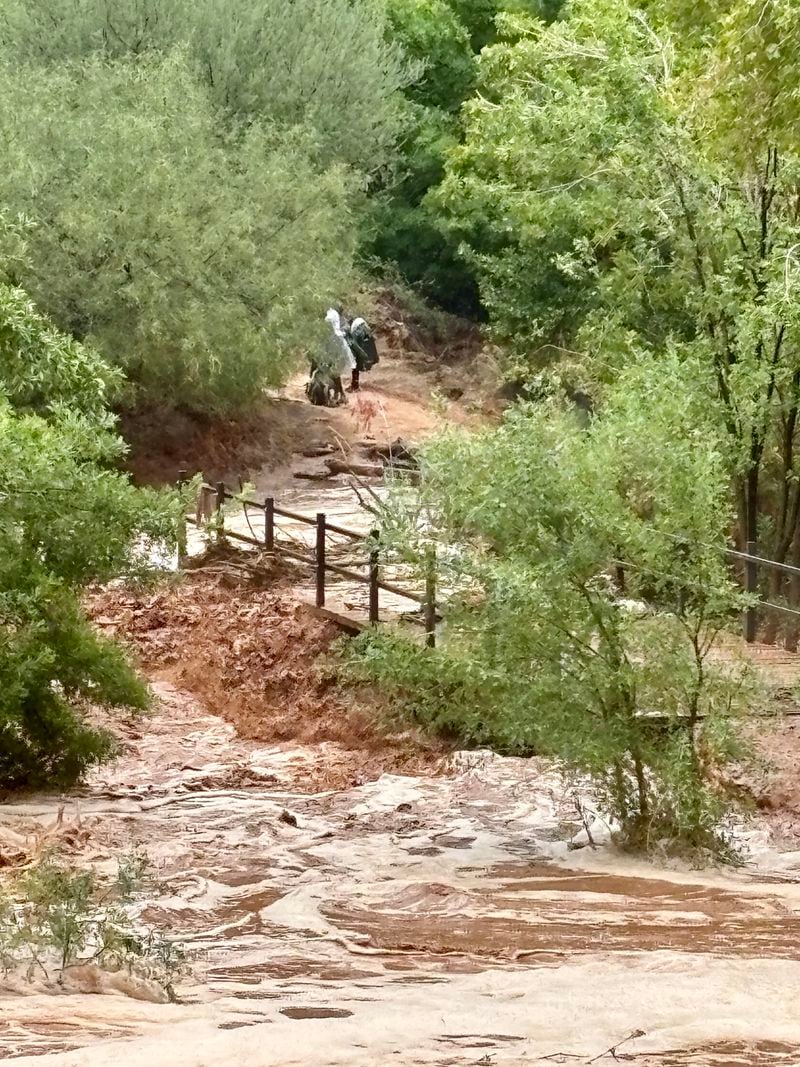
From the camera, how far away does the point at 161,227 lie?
23141 millimetres

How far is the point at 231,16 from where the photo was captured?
27.9m

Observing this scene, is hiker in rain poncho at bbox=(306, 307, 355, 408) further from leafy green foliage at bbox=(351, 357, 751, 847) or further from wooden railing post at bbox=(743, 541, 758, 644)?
leafy green foliage at bbox=(351, 357, 751, 847)

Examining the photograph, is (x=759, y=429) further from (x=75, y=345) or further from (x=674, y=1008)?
(x=674, y=1008)

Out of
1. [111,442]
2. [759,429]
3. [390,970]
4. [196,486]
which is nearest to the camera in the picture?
[390,970]

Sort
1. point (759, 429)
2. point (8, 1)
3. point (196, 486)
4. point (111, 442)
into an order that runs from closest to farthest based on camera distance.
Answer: point (111, 442)
point (196, 486)
point (759, 429)
point (8, 1)

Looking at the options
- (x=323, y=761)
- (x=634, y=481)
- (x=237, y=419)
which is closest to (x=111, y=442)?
(x=634, y=481)

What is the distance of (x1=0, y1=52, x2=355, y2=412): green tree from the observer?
75.0ft

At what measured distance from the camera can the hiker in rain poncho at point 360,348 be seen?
105 ft

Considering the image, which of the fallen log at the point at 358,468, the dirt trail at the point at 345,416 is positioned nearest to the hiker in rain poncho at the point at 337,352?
the dirt trail at the point at 345,416

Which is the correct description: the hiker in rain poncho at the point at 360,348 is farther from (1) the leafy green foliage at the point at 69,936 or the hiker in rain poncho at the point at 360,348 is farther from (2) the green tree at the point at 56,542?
(1) the leafy green foliage at the point at 69,936

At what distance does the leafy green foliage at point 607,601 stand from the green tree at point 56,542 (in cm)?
228

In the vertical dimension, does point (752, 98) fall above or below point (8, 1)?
below

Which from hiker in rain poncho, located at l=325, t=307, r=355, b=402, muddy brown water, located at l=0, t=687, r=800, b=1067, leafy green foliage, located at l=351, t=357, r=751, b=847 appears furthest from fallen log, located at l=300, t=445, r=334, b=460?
leafy green foliage, located at l=351, t=357, r=751, b=847

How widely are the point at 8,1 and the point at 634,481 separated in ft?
73.7
